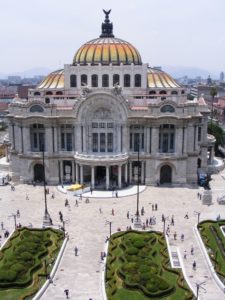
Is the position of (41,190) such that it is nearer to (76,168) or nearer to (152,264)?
(76,168)

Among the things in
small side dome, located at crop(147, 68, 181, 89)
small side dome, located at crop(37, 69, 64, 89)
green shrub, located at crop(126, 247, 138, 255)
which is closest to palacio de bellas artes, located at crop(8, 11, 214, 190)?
small side dome, located at crop(147, 68, 181, 89)

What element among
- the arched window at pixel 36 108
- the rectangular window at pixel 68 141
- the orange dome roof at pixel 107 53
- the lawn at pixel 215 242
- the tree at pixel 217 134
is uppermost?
the orange dome roof at pixel 107 53

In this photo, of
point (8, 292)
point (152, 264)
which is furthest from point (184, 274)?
point (8, 292)

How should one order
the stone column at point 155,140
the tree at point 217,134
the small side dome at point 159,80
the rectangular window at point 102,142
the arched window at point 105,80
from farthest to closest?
the tree at point 217,134 < the small side dome at point 159,80 < the arched window at point 105,80 < the rectangular window at point 102,142 < the stone column at point 155,140

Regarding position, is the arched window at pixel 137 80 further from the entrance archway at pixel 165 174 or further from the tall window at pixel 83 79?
the entrance archway at pixel 165 174

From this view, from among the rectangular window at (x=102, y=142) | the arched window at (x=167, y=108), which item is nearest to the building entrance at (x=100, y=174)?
the rectangular window at (x=102, y=142)

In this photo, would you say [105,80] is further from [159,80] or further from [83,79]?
[159,80]

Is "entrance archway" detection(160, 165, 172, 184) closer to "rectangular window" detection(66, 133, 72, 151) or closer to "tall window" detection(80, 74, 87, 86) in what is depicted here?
"rectangular window" detection(66, 133, 72, 151)

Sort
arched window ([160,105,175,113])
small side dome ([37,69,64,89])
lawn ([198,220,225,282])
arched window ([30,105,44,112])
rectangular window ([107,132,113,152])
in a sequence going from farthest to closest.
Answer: small side dome ([37,69,64,89]) < rectangular window ([107,132,113,152]) < arched window ([30,105,44,112]) < arched window ([160,105,175,113]) < lawn ([198,220,225,282])
